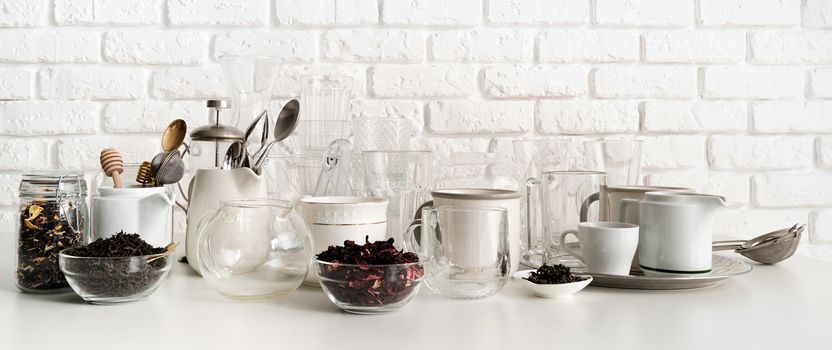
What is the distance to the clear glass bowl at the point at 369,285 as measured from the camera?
2.45 ft

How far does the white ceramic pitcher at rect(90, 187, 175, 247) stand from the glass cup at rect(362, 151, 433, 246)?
0.30m

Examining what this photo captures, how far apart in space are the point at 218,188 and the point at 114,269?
8.0 inches

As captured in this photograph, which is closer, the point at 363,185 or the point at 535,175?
the point at 363,185

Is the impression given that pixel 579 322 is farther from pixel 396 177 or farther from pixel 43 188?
pixel 43 188

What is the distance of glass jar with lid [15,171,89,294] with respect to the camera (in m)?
0.85

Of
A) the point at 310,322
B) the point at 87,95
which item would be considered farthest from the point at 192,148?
the point at 87,95

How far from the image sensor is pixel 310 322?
0.73 meters

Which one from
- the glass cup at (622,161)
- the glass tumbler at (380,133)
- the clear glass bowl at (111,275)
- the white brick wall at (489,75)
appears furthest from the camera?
the white brick wall at (489,75)

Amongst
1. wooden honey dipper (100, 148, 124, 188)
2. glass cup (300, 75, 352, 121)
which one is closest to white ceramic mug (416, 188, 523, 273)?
glass cup (300, 75, 352, 121)

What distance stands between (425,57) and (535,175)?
0.40 m

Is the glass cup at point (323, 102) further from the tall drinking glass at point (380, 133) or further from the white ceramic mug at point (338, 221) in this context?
the white ceramic mug at point (338, 221)

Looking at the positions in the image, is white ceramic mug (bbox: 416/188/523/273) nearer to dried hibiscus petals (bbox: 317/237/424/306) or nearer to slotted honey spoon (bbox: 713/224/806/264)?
dried hibiscus petals (bbox: 317/237/424/306)

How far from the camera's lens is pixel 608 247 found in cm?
89

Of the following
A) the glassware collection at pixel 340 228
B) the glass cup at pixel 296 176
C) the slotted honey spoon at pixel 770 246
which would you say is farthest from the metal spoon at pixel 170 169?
the slotted honey spoon at pixel 770 246
